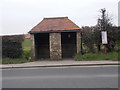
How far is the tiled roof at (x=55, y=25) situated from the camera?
63.6 ft

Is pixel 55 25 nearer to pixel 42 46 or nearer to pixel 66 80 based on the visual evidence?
pixel 42 46

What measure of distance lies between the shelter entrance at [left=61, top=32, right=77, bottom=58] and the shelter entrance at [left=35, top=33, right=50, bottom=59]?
5.27ft

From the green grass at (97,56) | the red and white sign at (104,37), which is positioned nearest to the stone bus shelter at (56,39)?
the green grass at (97,56)

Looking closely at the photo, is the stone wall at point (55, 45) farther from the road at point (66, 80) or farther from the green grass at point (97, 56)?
the road at point (66, 80)

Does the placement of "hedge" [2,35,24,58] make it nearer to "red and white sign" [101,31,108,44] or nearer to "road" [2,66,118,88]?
"red and white sign" [101,31,108,44]

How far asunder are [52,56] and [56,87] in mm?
11266

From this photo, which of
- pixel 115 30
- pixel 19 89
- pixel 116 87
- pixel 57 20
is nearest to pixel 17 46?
pixel 57 20

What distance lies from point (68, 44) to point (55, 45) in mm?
2466

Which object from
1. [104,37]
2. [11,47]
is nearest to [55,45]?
[11,47]

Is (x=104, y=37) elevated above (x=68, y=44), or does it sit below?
above

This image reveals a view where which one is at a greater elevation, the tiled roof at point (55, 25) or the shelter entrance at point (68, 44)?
the tiled roof at point (55, 25)

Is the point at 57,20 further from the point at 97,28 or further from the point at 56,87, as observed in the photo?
the point at 56,87

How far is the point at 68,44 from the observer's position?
21.3 meters

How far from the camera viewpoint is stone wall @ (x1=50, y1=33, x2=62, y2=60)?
19.0 metres
